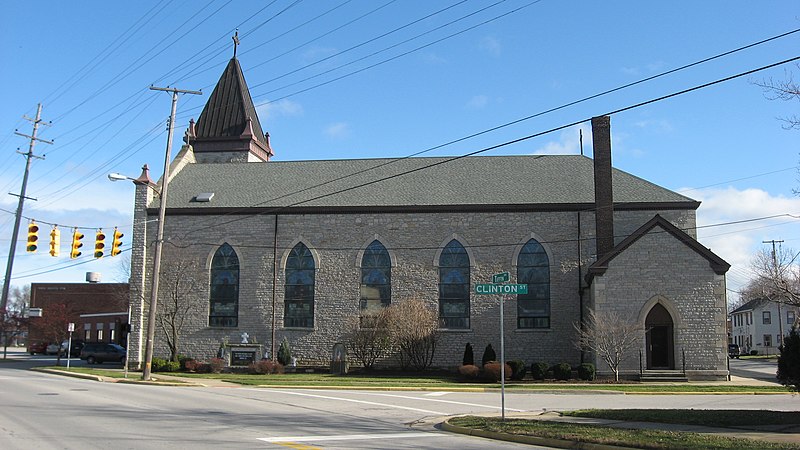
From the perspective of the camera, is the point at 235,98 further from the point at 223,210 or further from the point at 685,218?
the point at 685,218

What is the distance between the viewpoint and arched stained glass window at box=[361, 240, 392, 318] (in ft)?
127

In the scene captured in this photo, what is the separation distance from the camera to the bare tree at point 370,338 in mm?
36250

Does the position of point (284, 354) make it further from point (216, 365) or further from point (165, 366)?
point (165, 366)

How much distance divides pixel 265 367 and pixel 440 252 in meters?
10.5

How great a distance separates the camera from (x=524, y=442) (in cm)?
1341

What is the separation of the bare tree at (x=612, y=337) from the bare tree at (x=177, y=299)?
67.8ft

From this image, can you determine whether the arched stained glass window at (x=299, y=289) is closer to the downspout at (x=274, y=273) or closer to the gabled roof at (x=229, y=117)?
the downspout at (x=274, y=273)

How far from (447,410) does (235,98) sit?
39.9 m

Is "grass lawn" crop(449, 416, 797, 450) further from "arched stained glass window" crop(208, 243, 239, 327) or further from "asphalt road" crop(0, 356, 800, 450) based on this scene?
"arched stained glass window" crop(208, 243, 239, 327)

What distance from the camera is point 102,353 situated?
165 feet

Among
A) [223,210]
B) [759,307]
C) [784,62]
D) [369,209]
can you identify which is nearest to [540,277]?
[369,209]

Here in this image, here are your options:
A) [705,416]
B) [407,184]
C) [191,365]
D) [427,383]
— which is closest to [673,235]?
[427,383]

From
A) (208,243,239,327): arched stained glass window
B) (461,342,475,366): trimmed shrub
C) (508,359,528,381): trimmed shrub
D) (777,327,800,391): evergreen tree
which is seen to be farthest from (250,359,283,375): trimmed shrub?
(777,327,800,391): evergreen tree

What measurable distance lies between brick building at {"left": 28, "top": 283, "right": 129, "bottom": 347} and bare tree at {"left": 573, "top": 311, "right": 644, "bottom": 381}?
4944cm
